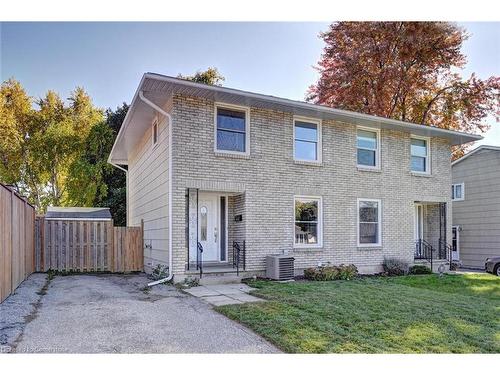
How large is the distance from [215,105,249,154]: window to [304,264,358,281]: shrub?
128 inches

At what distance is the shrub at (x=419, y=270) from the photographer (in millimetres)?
12109

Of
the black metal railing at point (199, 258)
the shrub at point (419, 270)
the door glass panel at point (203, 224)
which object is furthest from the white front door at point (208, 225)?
the shrub at point (419, 270)

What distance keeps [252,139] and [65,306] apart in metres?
5.46

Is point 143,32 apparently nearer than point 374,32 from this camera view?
Yes

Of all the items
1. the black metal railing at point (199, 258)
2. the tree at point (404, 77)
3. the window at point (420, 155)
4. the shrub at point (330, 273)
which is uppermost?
the tree at point (404, 77)

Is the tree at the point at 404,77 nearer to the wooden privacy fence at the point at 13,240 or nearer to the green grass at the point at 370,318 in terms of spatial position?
the green grass at the point at 370,318

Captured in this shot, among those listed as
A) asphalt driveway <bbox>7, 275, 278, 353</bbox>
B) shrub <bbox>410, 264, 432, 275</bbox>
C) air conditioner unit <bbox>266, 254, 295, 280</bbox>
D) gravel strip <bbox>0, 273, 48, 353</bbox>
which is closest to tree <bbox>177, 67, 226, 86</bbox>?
shrub <bbox>410, 264, 432, 275</bbox>

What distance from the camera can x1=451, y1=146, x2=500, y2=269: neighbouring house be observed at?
15.5 meters

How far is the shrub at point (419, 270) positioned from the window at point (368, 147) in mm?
3056

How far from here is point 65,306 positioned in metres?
6.65

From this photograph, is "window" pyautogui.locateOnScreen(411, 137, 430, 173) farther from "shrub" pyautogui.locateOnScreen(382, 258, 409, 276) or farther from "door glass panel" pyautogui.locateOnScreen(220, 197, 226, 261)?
"door glass panel" pyautogui.locateOnScreen(220, 197, 226, 261)

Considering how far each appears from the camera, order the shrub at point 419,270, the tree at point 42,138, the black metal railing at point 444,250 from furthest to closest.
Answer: the black metal railing at point 444,250, the tree at point 42,138, the shrub at point 419,270
